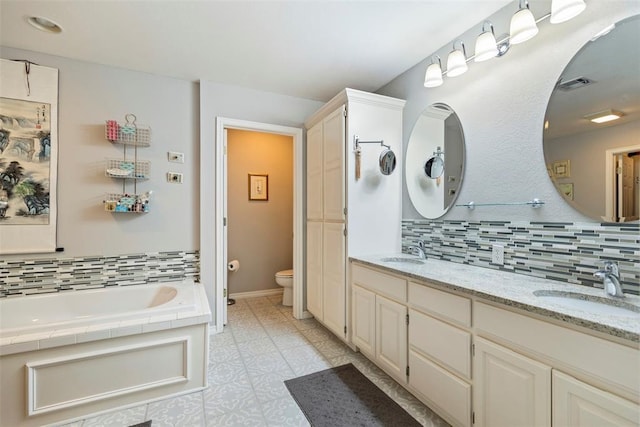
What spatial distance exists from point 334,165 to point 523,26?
149 cm

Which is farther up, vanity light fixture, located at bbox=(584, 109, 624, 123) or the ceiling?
the ceiling

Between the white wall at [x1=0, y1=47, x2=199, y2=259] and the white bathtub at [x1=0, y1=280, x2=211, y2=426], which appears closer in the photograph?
the white bathtub at [x1=0, y1=280, x2=211, y2=426]

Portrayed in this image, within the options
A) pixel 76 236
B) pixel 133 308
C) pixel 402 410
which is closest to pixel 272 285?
pixel 133 308

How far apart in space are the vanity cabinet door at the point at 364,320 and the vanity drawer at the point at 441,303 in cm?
43

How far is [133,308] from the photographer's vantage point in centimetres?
245

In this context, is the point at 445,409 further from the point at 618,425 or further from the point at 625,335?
the point at 625,335

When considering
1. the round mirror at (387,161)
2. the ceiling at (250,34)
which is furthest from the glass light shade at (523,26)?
the round mirror at (387,161)

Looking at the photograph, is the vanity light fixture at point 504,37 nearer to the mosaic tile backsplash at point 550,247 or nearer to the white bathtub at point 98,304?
the mosaic tile backsplash at point 550,247

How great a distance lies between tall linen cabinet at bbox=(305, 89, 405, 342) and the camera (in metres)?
2.32

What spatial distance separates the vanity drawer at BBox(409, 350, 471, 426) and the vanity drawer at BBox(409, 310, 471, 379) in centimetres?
5

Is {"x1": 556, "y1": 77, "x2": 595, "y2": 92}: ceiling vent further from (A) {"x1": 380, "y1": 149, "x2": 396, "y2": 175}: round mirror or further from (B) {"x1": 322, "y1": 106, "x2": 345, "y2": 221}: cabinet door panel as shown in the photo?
(B) {"x1": 322, "y1": 106, "x2": 345, "y2": 221}: cabinet door panel

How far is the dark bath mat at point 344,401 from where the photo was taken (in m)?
1.56

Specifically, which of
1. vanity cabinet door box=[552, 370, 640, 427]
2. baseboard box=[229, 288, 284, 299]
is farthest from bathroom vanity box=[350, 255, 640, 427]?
baseboard box=[229, 288, 284, 299]

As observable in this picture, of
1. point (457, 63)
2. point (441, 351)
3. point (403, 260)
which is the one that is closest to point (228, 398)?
point (441, 351)
